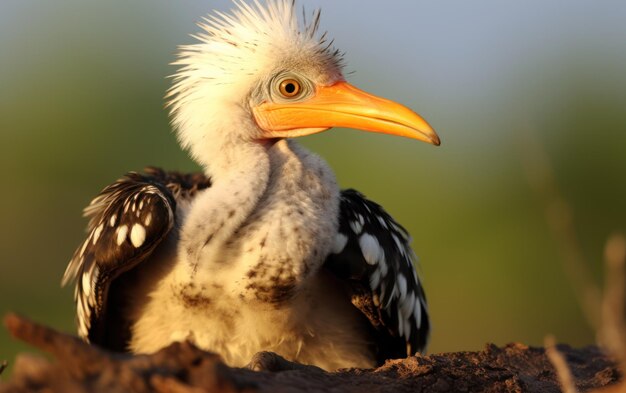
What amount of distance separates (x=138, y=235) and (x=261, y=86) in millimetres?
1228

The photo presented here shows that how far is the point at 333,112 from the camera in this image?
5.87m

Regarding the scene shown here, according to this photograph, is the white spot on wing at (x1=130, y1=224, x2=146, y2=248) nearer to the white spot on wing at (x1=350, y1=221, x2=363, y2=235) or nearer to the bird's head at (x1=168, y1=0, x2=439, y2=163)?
the bird's head at (x1=168, y1=0, x2=439, y2=163)

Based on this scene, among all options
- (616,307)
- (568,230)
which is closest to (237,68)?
(568,230)

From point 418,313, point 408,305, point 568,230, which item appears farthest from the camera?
point 418,313

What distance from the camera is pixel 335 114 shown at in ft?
19.2

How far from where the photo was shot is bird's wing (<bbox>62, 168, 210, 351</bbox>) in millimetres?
5340

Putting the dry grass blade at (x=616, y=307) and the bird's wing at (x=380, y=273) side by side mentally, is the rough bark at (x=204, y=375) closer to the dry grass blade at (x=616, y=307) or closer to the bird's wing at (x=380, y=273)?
the bird's wing at (x=380, y=273)

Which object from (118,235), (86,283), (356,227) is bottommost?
(86,283)

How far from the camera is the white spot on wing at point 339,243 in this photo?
18.2ft

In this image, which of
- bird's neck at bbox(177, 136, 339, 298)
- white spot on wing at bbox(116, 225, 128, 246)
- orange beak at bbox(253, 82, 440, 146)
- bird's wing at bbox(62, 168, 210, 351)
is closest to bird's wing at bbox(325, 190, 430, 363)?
bird's neck at bbox(177, 136, 339, 298)

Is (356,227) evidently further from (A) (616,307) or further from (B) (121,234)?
(A) (616,307)

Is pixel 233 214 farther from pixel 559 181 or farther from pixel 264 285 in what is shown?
pixel 559 181

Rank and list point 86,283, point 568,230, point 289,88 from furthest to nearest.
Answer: point 289,88, point 86,283, point 568,230

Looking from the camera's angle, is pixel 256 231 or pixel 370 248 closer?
pixel 256 231
